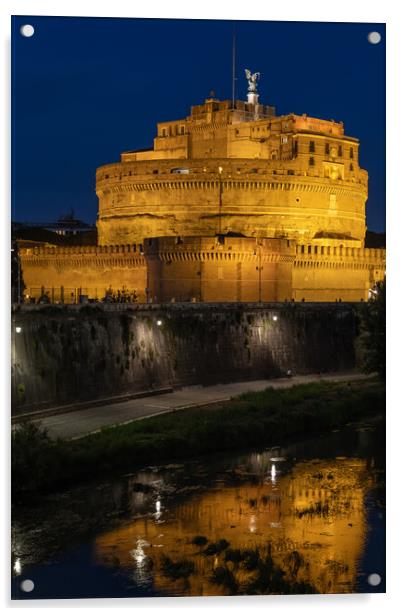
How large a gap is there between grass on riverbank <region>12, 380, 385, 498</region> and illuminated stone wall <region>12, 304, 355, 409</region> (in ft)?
4.12

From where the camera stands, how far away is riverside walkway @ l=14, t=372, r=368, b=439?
15.1m

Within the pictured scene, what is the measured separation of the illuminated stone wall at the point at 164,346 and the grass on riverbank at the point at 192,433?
4.12 ft

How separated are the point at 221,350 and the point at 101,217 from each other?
13807 millimetres

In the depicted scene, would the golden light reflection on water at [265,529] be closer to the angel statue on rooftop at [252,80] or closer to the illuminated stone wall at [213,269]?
the illuminated stone wall at [213,269]

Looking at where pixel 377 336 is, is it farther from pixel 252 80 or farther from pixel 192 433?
pixel 252 80

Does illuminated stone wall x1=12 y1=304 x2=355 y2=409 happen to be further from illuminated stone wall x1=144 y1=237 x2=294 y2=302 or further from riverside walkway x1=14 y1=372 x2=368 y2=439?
illuminated stone wall x1=144 y1=237 x2=294 y2=302

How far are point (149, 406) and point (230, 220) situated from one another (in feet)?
46.7

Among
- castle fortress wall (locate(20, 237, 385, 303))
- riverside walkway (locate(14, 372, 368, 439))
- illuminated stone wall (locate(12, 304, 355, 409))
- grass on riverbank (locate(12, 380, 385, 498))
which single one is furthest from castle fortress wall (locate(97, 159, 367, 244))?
grass on riverbank (locate(12, 380, 385, 498))

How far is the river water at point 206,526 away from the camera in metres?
9.83

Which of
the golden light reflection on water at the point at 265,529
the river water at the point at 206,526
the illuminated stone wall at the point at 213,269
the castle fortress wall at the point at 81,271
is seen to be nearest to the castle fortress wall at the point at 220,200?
the castle fortress wall at the point at 81,271

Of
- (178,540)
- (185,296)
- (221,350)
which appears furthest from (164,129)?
(178,540)

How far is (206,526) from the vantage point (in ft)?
38.9

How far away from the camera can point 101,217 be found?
3419 centimetres

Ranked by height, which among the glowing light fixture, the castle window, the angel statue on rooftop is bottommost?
the glowing light fixture
